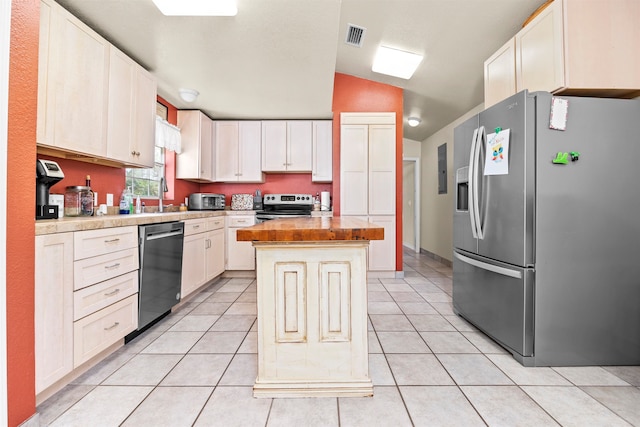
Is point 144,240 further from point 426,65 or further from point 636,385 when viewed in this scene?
point 426,65

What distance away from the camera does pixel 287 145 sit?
441 centimetres

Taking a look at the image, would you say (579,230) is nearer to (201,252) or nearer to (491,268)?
(491,268)

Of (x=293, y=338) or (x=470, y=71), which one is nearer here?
(x=293, y=338)

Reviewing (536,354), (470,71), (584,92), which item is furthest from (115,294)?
(470,71)

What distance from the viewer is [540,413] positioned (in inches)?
54.1

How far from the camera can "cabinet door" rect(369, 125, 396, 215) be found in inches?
157

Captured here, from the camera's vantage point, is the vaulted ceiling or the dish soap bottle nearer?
the vaulted ceiling

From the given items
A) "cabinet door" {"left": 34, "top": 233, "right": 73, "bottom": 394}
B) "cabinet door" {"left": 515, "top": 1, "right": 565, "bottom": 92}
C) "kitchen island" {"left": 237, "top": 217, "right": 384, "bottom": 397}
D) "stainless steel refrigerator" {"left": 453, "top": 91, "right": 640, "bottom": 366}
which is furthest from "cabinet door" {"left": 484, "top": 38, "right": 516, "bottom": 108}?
"cabinet door" {"left": 34, "top": 233, "right": 73, "bottom": 394}

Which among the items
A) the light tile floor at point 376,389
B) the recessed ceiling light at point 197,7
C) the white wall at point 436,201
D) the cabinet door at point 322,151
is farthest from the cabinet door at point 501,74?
the cabinet door at point 322,151

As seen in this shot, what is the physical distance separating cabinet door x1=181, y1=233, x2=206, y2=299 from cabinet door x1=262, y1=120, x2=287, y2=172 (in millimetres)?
1611

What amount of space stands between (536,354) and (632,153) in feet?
4.51

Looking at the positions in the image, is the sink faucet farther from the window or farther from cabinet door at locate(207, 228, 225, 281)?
cabinet door at locate(207, 228, 225, 281)

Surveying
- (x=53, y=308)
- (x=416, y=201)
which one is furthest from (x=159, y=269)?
(x=416, y=201)

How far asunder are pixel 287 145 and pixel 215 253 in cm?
193
